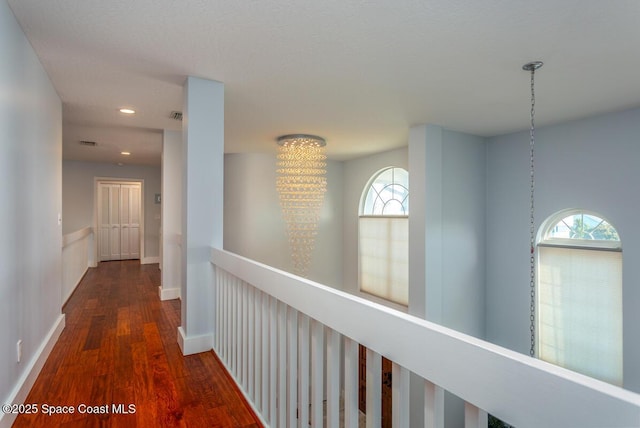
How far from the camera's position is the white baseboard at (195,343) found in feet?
8.50

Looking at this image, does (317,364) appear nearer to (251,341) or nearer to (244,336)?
(251,341)

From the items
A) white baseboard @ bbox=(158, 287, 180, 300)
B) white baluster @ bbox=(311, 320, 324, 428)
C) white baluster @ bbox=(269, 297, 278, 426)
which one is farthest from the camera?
white baseboard @ bbox=(158, 287, 180, 300)

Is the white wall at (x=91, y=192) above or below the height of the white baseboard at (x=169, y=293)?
above

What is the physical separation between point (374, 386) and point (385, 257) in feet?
15.8

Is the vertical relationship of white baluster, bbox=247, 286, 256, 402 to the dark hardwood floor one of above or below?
above

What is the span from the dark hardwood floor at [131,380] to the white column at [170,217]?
60 centimetres

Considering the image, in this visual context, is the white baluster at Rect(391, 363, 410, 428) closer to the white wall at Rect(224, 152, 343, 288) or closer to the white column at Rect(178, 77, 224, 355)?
the white column at Rect(178, 77, 224, 355)

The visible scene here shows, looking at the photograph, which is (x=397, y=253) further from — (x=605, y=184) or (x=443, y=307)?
(x=605, y=184)

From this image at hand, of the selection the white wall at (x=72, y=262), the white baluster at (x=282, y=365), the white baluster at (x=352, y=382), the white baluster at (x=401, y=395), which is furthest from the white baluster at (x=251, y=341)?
the white wall at (x=72, y=262)

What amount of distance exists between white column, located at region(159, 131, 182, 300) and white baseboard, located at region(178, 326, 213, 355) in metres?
1.69

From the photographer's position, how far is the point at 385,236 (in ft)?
19.1

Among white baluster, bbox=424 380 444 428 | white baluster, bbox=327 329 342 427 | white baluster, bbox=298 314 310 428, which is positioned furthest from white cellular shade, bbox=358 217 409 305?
white baluster, bbox=424 380 444 428

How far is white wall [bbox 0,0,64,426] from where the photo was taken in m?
1.68

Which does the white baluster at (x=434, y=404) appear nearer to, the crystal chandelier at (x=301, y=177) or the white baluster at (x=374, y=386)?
the white baluster at (x=374, y=386)
